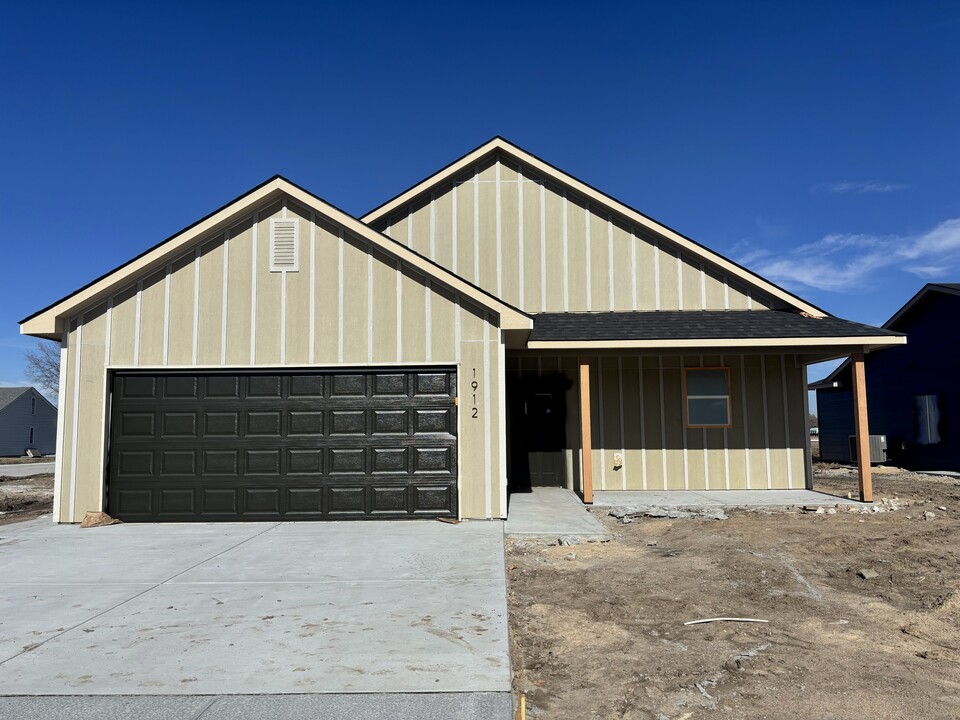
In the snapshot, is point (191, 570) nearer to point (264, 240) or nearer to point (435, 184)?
point (264, 240)

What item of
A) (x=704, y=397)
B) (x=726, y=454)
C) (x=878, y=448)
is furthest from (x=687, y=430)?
(x=878, y=448)

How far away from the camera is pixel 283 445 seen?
30.2 ft

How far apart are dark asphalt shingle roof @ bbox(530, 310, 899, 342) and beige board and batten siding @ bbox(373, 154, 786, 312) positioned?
0.40 meters

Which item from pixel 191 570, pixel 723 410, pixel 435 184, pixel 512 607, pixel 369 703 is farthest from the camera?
pixel 435 184

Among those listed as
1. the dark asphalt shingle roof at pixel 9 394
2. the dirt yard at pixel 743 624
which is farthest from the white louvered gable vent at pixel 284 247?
the dark asphalt shingle roof at pixel 9 394

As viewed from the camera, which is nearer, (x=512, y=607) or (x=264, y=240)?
(x=512, y=607)

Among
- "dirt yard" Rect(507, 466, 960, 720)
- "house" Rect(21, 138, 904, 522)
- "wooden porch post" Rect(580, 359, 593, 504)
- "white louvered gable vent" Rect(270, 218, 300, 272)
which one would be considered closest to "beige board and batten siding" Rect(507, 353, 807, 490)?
"wooden porch post" Rect(580, 359, 593, 504)

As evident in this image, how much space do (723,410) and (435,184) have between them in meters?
7.27

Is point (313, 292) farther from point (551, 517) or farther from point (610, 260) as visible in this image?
point (610, 260)

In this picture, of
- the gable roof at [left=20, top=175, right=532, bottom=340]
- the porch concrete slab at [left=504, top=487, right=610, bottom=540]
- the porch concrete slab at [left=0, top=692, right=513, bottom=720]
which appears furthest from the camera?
the gable roof at [left=20, top=175, right=532, bottom=340]

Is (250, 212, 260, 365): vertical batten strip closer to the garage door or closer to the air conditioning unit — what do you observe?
the garage door

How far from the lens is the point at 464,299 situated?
9211 mm

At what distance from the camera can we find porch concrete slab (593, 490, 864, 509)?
1041 centimetres

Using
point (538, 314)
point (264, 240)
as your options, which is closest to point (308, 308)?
point (264, 240)
